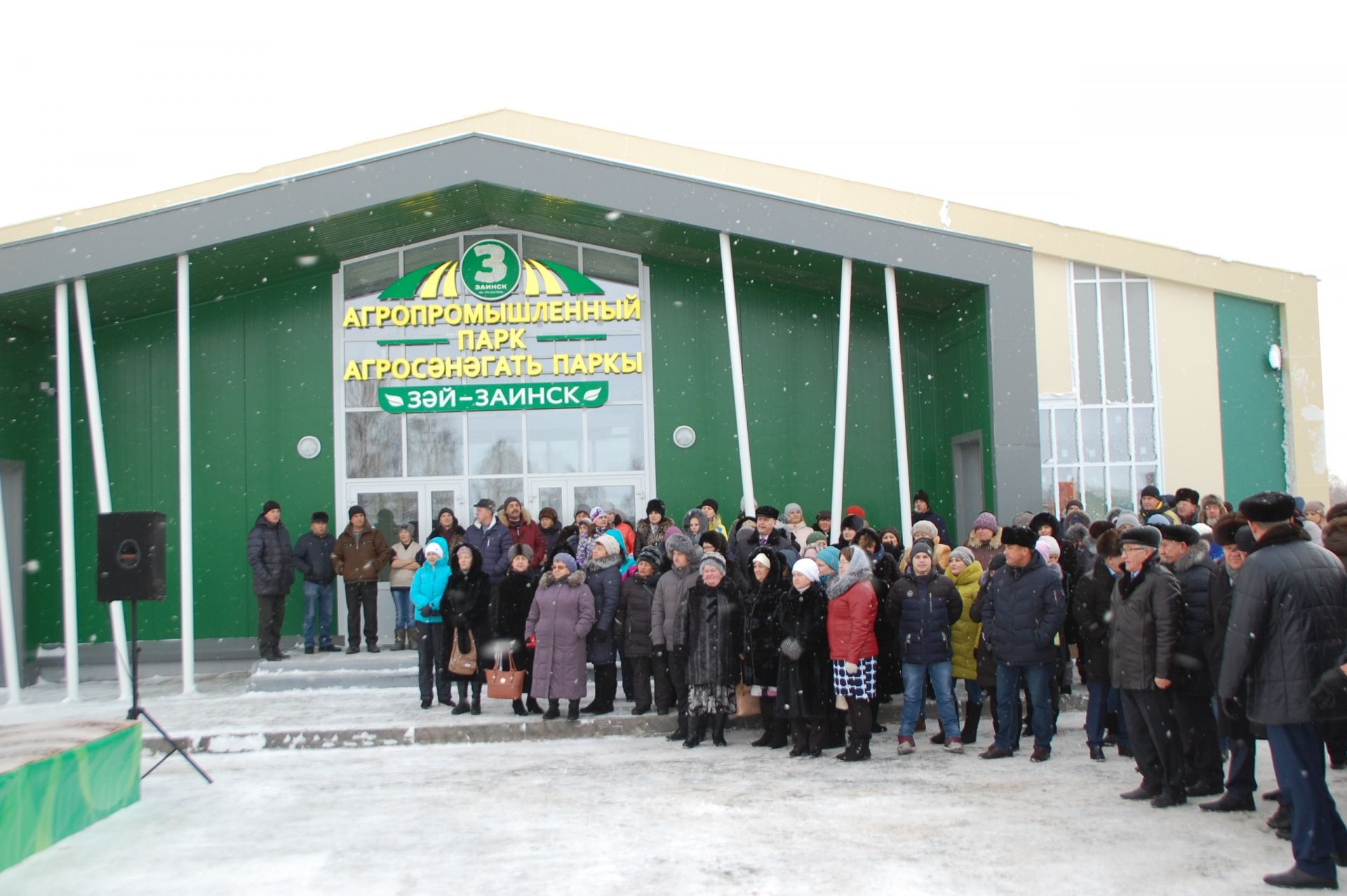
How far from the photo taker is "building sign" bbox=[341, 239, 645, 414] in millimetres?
15789

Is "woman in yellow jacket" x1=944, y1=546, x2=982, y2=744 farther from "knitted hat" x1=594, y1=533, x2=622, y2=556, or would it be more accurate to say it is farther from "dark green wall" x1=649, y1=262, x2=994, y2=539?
"dark green wall" x1=649, y1=262, x2=994, y2=539

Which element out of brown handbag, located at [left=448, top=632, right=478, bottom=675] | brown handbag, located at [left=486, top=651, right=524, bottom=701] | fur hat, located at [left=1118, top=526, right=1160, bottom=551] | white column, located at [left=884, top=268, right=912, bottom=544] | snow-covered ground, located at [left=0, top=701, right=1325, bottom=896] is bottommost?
snow-covered ground, located at [left=0, top=701, right=1325, bottom=896]

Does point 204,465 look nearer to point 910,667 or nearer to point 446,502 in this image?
point 446,502

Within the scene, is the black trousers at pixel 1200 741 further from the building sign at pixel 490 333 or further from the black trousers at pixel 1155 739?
the building sign at pixel 490 333

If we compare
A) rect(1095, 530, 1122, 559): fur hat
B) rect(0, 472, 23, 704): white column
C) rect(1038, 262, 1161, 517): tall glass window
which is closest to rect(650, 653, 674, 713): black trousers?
rect(1095, 530, 1122, 559): fur hat

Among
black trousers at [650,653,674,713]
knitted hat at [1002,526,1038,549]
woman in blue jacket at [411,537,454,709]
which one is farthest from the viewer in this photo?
woman in blue jacket at [411,537,454,709]

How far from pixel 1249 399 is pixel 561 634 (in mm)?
11379

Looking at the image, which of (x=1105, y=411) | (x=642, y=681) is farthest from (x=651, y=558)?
(x=1105, y=411)

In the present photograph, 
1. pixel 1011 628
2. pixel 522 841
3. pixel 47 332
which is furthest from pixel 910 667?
pixel 47 332

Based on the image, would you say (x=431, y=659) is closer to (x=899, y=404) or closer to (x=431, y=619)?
(x=431, y=619)

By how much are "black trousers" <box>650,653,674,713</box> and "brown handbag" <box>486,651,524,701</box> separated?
1.24 metres

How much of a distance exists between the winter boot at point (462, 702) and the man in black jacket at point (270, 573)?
382cm

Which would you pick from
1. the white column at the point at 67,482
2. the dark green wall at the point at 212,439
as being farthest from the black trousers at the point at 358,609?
the white column at the point at 67,482

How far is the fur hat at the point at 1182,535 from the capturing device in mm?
7262
